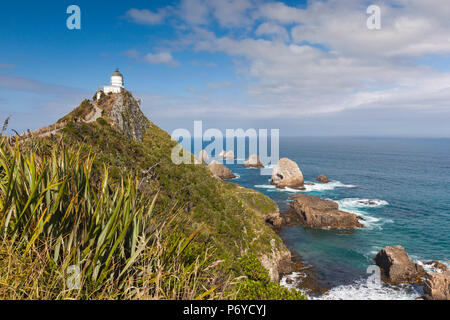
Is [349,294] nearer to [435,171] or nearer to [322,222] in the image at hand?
[322,222]

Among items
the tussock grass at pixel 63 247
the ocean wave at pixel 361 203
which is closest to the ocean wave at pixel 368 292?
the tussock grass at pixel 63 247

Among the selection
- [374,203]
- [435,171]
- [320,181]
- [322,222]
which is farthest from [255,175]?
[435,171]

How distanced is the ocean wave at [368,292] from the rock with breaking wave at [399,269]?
112 cm

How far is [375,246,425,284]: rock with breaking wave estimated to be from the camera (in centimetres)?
2722

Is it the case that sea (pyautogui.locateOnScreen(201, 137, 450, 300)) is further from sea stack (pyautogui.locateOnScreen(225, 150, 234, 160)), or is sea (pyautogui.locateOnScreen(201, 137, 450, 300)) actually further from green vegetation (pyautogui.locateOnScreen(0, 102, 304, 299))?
sea stack (pyautogui.locateOnScreen(225, 150, 234, 160))

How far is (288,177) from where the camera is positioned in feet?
239

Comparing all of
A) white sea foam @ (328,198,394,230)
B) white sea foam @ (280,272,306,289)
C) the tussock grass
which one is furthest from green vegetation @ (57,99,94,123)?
white sea foam @ (328,198,394,230)

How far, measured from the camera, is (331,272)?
29656mm

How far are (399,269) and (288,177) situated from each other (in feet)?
150

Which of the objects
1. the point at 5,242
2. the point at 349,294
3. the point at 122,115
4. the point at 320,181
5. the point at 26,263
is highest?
the point at 122,115

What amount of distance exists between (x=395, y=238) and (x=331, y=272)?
17.4 meters

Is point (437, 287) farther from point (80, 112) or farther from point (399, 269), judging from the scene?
point (80, 112)

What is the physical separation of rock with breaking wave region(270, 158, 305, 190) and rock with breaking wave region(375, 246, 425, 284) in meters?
41.7
